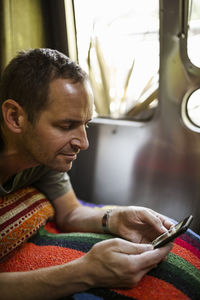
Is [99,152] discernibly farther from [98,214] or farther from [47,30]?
[47,30]

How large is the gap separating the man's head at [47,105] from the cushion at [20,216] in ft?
0.67

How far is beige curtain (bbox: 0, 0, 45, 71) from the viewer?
1.41 meters

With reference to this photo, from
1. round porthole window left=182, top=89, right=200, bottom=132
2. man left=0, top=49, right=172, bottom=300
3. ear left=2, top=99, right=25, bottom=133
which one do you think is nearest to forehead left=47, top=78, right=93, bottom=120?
man left=0, top=49, right=172, bottom=300

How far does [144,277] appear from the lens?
86cm

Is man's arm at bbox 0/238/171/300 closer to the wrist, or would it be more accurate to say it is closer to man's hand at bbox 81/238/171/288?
man's hand at bbox 81/238/171/288

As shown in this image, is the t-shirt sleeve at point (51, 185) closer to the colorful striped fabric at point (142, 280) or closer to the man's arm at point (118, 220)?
the man's arm at point (118, 220)

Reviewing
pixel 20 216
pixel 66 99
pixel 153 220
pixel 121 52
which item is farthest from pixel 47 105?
pixel 121 52

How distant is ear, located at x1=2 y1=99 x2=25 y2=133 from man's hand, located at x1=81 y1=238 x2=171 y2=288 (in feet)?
1.67

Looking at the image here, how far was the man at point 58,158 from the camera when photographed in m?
0.80

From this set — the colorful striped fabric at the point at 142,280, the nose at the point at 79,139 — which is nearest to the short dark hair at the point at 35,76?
the nose at the point at 79,139

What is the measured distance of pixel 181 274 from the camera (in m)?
0.88

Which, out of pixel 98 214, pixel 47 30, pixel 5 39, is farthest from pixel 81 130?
pixel 47 30

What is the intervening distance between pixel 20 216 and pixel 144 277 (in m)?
0.51

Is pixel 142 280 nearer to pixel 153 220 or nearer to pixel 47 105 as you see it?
pixel 153 220
